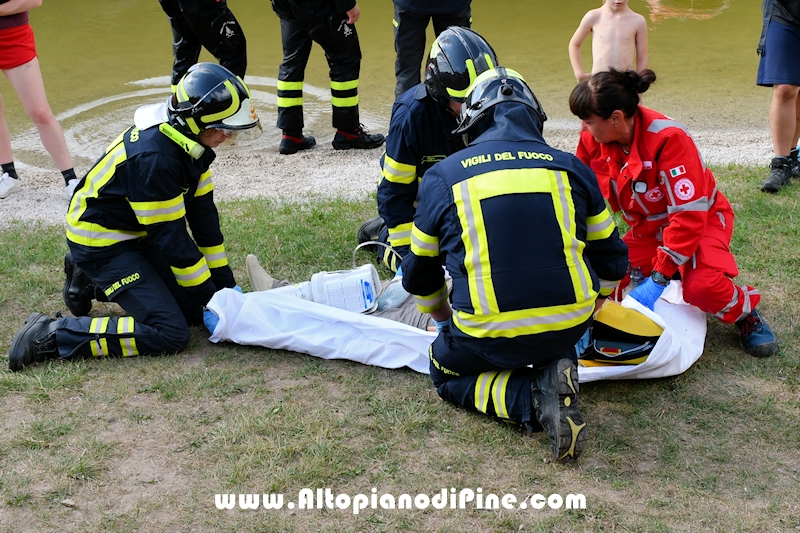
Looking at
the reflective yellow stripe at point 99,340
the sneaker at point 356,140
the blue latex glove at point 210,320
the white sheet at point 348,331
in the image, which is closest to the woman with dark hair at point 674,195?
the white sheet at point 348,331

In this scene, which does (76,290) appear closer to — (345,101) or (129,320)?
(129,320)

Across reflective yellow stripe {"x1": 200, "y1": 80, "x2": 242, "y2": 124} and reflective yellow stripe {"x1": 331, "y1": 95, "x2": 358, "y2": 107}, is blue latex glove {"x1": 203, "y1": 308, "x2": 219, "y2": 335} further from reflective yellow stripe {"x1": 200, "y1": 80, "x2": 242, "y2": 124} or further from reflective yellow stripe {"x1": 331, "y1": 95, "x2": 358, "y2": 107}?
reflective yellow stripe {"x1": 331, "y1": 95, "x2": 358, "y2": 107}

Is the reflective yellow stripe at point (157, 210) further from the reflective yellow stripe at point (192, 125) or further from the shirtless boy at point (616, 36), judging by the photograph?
the shirtless boy at point (616, 36)

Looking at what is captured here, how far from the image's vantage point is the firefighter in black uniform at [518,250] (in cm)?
280

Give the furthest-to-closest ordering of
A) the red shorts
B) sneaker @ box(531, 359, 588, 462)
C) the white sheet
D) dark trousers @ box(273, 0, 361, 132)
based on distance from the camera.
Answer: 1. dark trousers @ box(273, 0, 361, 132)
2. the red shorts
3. the white sheet
4. sneaker @ box(531, 359, 588, 462)

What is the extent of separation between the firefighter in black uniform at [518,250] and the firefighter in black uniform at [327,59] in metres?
3.63

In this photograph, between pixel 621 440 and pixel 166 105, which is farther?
pixel 166 105

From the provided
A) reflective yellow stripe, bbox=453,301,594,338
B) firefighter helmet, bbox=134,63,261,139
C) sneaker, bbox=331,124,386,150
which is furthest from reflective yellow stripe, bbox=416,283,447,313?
sneaker, bbox=331,124,386,150

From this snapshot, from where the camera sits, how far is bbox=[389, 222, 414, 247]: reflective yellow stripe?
4.12 m

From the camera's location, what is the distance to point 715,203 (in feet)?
12.9

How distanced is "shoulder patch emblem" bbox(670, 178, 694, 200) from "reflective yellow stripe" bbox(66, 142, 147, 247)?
8.94 feet

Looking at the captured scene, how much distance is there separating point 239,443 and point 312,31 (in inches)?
165

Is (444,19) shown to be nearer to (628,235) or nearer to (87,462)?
(628,235)

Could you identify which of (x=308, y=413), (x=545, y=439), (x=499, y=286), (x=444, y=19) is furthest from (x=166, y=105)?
(x=444, y=19)
